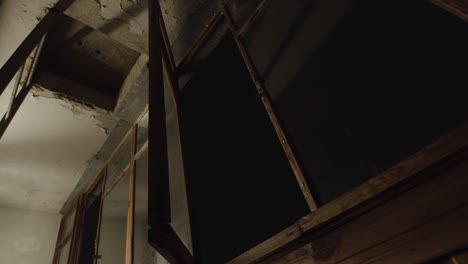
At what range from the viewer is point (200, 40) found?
2.41m

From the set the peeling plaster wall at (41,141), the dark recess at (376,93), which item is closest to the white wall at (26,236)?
the peeling plaster wall at (41,141)

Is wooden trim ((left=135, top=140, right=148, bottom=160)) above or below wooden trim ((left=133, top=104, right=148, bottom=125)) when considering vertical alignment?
below

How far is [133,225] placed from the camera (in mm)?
2471

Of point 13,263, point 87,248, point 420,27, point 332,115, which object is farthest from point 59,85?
point 420,27

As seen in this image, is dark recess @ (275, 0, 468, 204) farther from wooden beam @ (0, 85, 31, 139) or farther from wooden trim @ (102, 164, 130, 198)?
wooden trim @ (102, 164, 130, 198)

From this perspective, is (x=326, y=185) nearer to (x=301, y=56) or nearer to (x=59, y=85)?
(x=301, y=56)

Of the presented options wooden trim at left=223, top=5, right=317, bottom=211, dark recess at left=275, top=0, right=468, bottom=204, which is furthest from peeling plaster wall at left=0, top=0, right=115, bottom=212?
dark recess at left=275, top=0, right=468, bottom=204

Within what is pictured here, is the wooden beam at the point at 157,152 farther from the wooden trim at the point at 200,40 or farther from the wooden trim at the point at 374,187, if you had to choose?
the wooden trim at the point at 200,40

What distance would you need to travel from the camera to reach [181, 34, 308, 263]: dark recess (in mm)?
1426

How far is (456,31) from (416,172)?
0.50m

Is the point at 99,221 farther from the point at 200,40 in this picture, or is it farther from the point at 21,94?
the point at 200,40

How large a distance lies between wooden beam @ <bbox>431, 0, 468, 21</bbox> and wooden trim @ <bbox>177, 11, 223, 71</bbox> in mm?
1535

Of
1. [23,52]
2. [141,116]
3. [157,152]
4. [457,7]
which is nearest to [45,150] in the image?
[141,116]

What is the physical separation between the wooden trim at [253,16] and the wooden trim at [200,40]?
1.20 ft
